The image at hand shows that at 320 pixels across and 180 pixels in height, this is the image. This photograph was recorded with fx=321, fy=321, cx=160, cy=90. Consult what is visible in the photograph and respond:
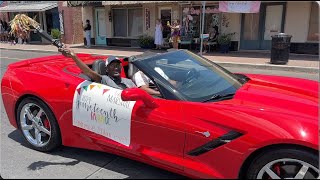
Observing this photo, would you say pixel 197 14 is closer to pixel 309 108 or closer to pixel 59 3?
pixel 59 3

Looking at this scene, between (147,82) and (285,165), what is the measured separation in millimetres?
1658

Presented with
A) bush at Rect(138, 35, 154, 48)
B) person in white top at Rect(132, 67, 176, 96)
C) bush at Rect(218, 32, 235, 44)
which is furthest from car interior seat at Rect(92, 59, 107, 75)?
bush at Rect(138, 35, 154, 48)

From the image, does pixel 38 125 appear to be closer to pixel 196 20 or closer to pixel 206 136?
pixel 206 136

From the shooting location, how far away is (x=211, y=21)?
16.6 meters

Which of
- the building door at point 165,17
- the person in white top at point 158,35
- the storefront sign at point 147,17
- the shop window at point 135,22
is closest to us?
the person in white top at point 158,35

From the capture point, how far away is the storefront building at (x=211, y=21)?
47.5 feet

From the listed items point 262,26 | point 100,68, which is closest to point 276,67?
point 262,26

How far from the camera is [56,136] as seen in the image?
3654 mm

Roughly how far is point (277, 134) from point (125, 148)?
1412 millimetres

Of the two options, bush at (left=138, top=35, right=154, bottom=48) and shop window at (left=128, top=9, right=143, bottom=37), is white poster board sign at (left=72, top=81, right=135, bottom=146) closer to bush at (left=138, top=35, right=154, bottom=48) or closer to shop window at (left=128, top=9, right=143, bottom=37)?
bush at (left=138, top=35, right=154, bottom=48)

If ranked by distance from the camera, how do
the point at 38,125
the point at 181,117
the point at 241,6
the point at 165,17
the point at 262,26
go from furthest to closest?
the point at 165,17 < the point at 262,26 < the point at 241,6 < the point at 38,125 < the point at 181,117

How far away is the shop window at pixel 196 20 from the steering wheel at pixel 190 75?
528 inches

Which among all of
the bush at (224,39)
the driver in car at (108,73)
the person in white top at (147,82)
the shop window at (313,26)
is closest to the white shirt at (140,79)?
the person in white top at (147,82)

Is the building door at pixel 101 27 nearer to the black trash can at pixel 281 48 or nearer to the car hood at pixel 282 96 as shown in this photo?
the black trash can at pixel 281 48
